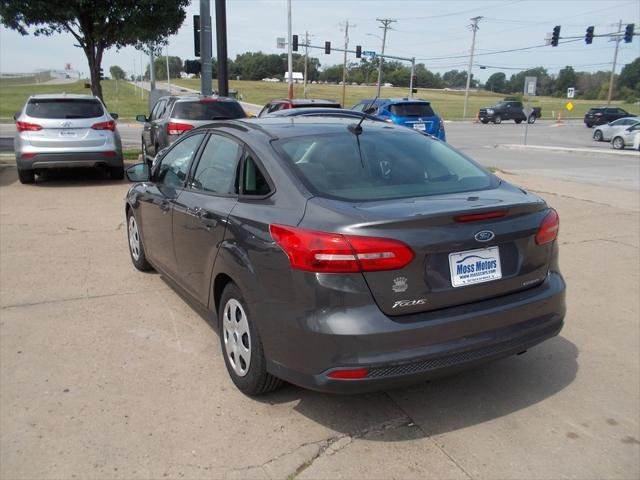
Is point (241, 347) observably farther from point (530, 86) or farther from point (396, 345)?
point (530, 86)

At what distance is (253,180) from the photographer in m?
3.38

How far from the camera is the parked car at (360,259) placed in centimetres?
268

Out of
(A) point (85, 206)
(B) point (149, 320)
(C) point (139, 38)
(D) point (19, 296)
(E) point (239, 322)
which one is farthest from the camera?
(C) point (139, 38)

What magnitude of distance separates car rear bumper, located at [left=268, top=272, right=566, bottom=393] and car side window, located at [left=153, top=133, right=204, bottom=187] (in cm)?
201

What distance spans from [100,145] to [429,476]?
31.9ft

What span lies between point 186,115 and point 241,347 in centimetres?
880

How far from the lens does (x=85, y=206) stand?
8.95 metres

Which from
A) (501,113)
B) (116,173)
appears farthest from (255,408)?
(501,113)

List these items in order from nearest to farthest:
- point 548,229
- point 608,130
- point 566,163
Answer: point 548,229 < point 566,163 < point 608,130

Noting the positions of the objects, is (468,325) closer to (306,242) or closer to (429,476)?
(429,476)

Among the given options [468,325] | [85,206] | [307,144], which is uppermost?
[307,144]

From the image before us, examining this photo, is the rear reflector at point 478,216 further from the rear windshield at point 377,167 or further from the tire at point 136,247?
the tire at point 136,247

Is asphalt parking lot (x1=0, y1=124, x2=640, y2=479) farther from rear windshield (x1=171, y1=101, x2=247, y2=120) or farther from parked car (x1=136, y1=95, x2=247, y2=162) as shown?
rear windshield (x1=171, y1=101, x2=247, y2=120)

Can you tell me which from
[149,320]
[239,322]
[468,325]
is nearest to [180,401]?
[239,322]
